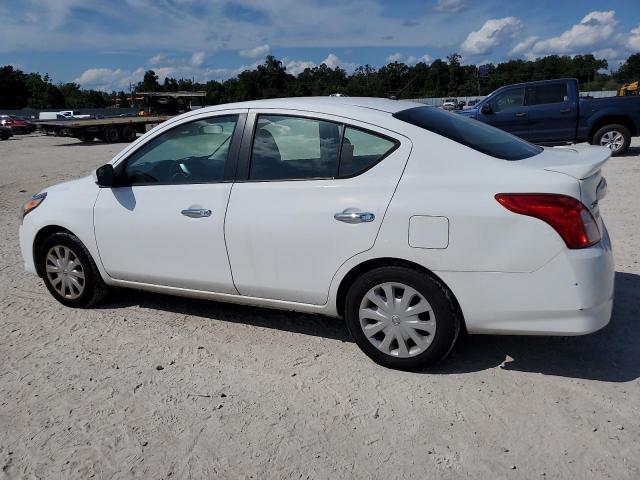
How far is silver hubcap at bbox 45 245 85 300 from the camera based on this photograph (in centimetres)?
454

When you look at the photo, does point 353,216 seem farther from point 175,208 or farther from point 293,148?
point 175,208

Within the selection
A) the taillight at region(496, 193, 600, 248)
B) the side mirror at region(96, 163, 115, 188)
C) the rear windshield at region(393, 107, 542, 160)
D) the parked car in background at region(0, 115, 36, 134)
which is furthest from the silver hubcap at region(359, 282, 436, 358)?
the parked car in background at region(0, 115, 36, 134)

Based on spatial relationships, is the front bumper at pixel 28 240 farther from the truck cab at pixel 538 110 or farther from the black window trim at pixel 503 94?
the black window trim at pixel 503 94

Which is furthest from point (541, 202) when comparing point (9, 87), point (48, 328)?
point (9, 87)

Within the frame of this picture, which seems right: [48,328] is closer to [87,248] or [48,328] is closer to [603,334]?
[87,248]

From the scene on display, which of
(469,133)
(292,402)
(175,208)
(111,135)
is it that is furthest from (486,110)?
(111,135)

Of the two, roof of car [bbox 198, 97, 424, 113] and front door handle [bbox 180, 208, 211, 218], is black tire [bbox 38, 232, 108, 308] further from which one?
roof of car [bbox 198, 97, 424, 113]

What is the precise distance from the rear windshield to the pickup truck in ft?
33.7

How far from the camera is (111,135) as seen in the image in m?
27.6

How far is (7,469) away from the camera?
2.66 metres

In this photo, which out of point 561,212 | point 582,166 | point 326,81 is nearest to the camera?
point 561,212

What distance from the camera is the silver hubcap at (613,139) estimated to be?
1301cm

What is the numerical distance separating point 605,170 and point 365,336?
31.2 ft

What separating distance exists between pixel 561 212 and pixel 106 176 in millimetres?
3165
